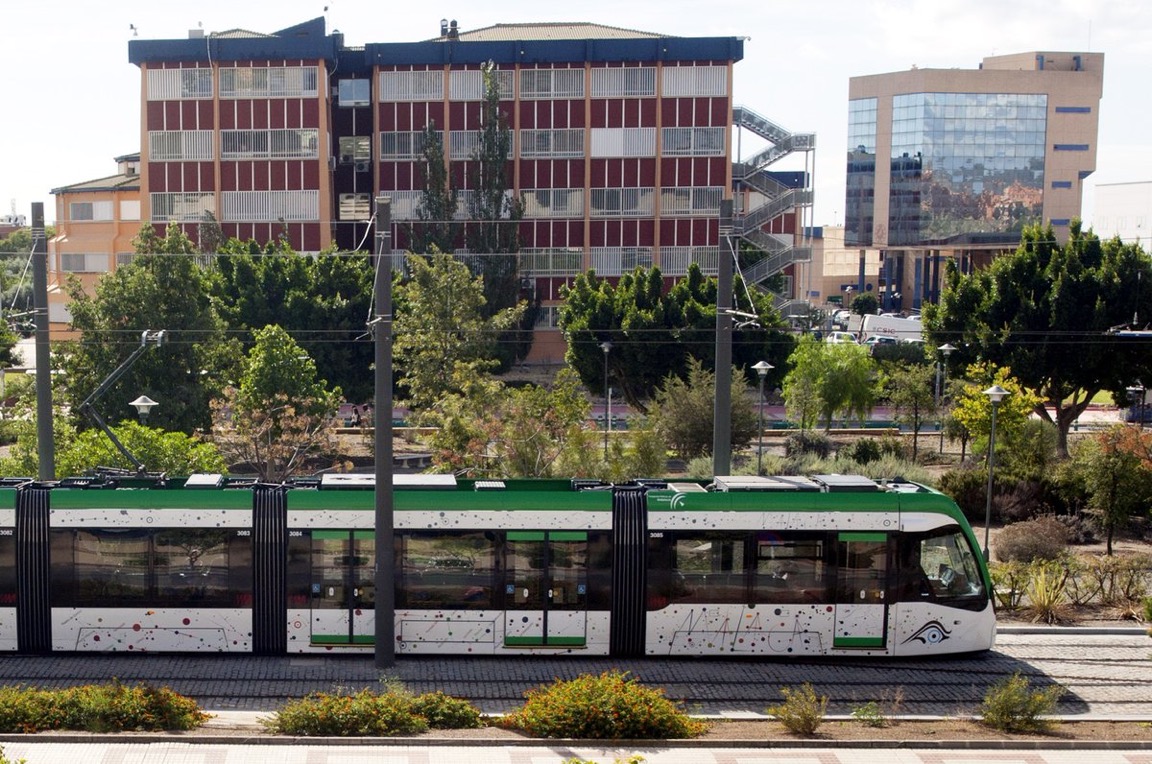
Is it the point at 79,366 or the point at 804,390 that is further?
the point at 804,390

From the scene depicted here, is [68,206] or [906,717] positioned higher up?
[68,206]

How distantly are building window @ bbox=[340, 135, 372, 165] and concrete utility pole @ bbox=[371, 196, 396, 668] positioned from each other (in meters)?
58.2

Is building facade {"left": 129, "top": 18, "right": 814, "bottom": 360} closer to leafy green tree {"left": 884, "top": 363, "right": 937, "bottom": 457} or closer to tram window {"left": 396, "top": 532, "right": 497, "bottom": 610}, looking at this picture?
leafy green tree {"left": 884, "top": 363, "right": 937, "bottom": 457}

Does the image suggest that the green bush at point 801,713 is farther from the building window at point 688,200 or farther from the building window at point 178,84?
the building window at point 178,84

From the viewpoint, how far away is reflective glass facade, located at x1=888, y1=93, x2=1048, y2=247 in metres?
126

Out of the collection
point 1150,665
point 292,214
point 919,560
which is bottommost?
point 1150,665

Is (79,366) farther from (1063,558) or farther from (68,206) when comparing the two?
(68,206)

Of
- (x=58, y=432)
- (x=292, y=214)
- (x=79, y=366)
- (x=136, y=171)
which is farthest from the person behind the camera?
(x=136, y=171)

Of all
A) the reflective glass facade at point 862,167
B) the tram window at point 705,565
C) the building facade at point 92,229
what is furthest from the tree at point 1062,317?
the reflective glass facade at point 862,167

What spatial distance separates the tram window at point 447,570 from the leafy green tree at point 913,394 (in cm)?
2889

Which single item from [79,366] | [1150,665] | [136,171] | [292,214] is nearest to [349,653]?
[1150,665]

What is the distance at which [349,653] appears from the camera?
19.1 m

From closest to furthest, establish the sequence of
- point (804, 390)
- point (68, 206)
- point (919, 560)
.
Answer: point (919, 560) → point (804, 390) → point (68, 206)

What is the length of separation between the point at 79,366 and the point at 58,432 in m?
8.24
